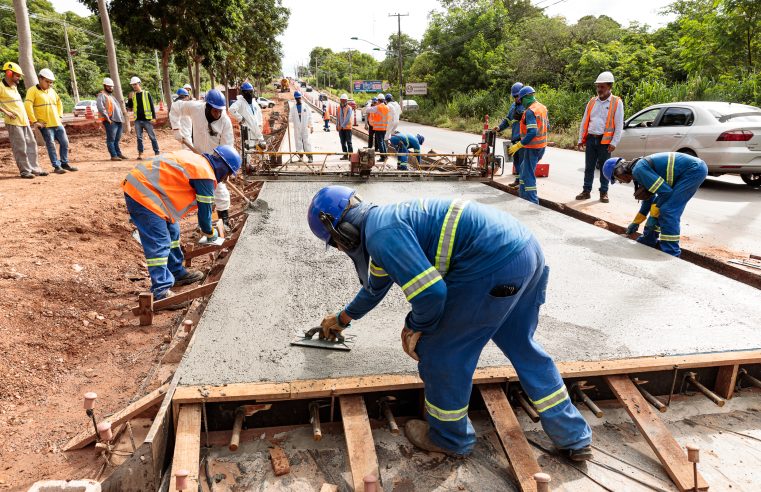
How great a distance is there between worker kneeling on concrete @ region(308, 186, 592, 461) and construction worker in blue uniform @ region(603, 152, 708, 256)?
2.97 metres

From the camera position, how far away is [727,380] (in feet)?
9.38

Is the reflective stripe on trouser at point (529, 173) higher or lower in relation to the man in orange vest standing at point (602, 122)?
lower

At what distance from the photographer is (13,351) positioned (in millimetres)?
3551

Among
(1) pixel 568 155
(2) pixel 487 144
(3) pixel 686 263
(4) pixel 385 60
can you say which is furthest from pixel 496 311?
(4) pixel 385 60

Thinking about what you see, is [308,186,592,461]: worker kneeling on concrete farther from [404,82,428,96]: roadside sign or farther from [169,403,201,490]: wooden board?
[404,82,428,96]: roadside sign

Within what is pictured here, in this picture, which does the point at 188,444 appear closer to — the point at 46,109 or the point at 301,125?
the point at 46,109

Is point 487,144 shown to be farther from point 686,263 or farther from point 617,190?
point 686,263

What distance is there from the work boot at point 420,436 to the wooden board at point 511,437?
0.88 ft

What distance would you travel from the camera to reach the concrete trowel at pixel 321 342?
2.92 meters

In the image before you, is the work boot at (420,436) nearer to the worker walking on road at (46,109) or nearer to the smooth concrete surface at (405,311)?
the smooth concrete surface at (405,311)

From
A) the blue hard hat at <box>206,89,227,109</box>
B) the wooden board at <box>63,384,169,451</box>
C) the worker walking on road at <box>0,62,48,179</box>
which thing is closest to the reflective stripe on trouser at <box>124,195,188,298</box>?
the wooden board at <box>63,384,169,451</box>

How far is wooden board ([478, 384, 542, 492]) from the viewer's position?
7.32 feet

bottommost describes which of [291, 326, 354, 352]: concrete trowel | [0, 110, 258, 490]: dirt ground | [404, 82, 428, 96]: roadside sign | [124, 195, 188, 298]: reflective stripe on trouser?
[0, 110, 258, 490]: dirt ground

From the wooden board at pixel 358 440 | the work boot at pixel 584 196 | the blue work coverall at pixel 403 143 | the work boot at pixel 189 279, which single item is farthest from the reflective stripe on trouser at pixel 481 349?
the blue work coverall at pixel 403 143
